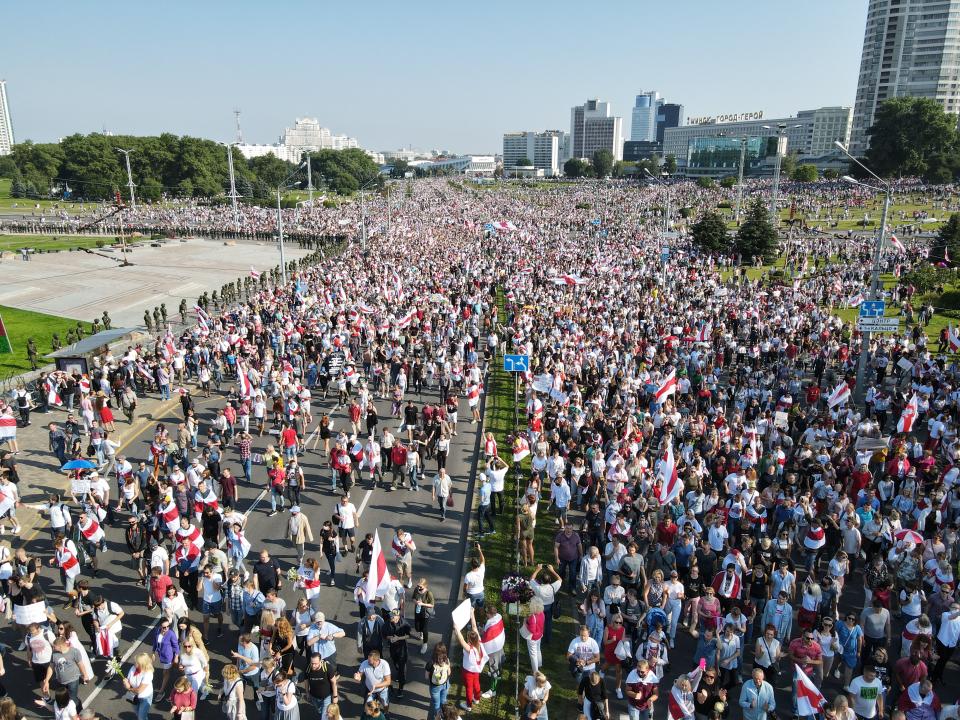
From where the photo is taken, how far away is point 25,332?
32500mm

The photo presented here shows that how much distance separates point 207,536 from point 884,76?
200m

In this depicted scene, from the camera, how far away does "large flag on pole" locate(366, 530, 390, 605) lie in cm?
935

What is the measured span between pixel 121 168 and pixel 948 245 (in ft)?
381

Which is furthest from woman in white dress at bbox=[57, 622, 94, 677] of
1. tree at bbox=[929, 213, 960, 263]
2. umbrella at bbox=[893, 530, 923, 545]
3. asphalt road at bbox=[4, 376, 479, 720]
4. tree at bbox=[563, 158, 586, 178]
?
tree at bbox=[563, 158, 586, 178]

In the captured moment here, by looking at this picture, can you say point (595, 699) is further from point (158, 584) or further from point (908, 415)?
point (908, 415)

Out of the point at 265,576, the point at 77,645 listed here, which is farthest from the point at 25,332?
the point at 77,645

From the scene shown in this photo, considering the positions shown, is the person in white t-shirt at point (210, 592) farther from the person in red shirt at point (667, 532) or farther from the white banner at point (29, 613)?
the person in red shirt at point (667, 532)

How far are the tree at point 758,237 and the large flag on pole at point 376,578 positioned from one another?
147 feet

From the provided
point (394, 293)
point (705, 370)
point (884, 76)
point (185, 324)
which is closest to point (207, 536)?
point (705, 370)

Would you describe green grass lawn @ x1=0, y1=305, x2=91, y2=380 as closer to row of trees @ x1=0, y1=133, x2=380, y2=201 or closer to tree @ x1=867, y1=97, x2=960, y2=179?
row of trees @ x1=0, y1=133, x2=380, y2=201

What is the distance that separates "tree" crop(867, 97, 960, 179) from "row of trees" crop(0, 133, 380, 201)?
81170 mm

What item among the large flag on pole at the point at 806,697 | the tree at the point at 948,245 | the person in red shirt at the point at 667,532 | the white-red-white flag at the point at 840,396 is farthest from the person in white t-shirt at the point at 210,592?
the tree at the point at 948,245

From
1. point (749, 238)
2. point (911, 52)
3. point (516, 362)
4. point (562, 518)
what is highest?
point (911, 52)

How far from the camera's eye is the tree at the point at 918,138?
99.2 m
